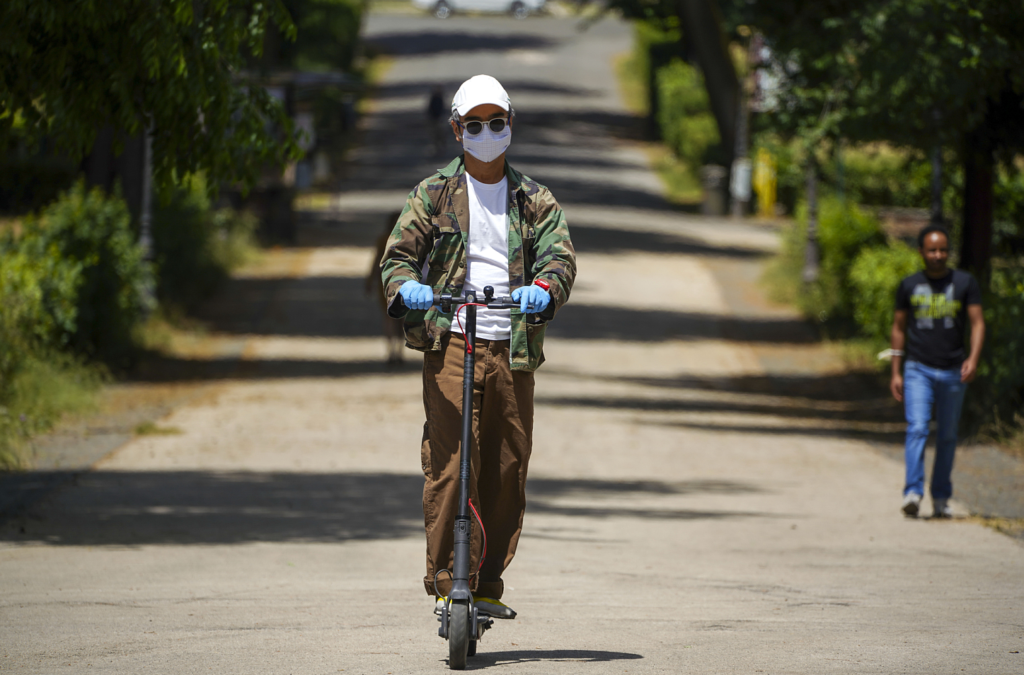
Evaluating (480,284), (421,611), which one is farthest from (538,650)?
(480,284)

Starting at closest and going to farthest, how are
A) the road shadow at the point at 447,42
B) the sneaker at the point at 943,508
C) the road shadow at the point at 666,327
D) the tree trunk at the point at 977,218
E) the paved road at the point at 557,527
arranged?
the paved road at the point at 557,527 → the sneaker at the point at 943,508 → the tree trunk at the point at 977,218 → the road shadow at the point at 666,327 → the road shadow at the point at 447,42

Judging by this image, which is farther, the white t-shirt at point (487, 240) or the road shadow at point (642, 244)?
the road shadow at point (642, 244)

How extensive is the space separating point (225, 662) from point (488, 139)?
2.19 metres

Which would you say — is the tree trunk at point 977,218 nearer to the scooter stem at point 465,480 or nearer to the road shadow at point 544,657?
the road shadow at point 544,657

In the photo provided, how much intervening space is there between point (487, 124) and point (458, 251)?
0.49m

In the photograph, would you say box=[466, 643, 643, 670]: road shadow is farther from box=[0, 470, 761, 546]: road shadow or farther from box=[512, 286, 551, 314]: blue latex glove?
box=[0, 470, 761, 546]: road shadow

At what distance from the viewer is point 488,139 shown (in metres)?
5.57

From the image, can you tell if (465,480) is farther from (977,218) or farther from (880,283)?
(880,283)

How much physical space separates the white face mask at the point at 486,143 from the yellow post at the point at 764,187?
98.3 ft

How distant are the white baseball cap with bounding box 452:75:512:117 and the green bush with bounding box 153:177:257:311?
14221mm

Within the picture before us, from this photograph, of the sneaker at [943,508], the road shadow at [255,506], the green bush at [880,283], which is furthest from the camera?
the green bush at [880,283]

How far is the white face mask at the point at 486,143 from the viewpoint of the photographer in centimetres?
557

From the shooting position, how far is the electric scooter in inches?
208

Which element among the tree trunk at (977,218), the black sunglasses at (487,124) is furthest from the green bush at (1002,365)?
the black sunglasses at (487,124)
